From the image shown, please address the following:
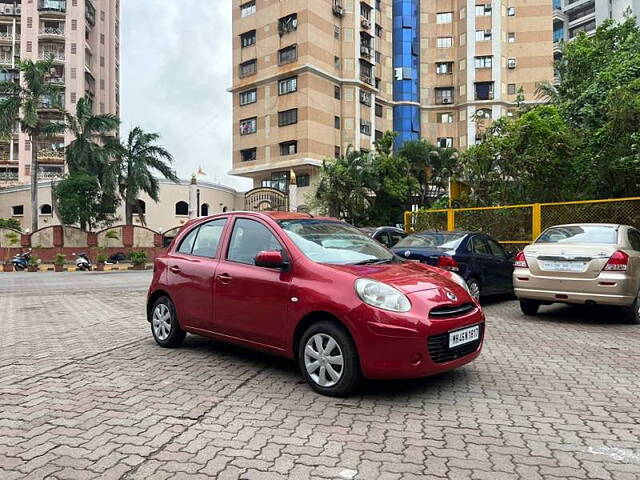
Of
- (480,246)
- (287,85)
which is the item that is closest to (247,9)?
(287,85)

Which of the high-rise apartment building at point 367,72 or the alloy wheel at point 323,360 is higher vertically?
the high-rise apartment building at point 367,72

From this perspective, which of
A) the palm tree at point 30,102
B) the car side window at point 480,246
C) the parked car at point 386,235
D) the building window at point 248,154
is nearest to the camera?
the car side window at point 480,246

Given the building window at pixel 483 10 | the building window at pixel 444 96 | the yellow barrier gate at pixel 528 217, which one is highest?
the building window at pixel 483 10

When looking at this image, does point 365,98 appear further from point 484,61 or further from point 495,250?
point 495,250

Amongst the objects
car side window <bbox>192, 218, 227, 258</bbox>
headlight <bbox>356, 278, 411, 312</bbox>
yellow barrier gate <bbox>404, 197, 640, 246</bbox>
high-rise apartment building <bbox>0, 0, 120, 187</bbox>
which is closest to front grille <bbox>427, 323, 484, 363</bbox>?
headlight <bbox>356, 278, 411, 312</bbox>

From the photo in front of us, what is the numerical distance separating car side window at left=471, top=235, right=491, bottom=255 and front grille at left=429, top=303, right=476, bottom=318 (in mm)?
5316

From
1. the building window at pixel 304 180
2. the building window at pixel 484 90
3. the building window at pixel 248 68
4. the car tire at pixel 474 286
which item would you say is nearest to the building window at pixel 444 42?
the building window at pixel 484 90

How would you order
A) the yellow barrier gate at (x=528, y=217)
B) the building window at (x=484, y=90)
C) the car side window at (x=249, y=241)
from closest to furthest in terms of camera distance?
the car side window at (x=249, y=241) → the yellow barrier gate at (x=528, y=217) → the building window at (x=484, y=90)

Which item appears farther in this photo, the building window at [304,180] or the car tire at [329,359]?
the building window at [304,180]

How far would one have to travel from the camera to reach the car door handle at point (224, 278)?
207 inches

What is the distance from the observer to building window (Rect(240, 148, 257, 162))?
152 feet

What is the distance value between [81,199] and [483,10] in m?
42.3

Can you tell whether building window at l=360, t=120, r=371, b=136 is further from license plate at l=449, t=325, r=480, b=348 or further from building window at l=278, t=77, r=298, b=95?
license plate at l=449, t=325, r=480, b=348

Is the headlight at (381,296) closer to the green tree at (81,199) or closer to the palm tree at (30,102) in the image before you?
the green tree at (81,199)
